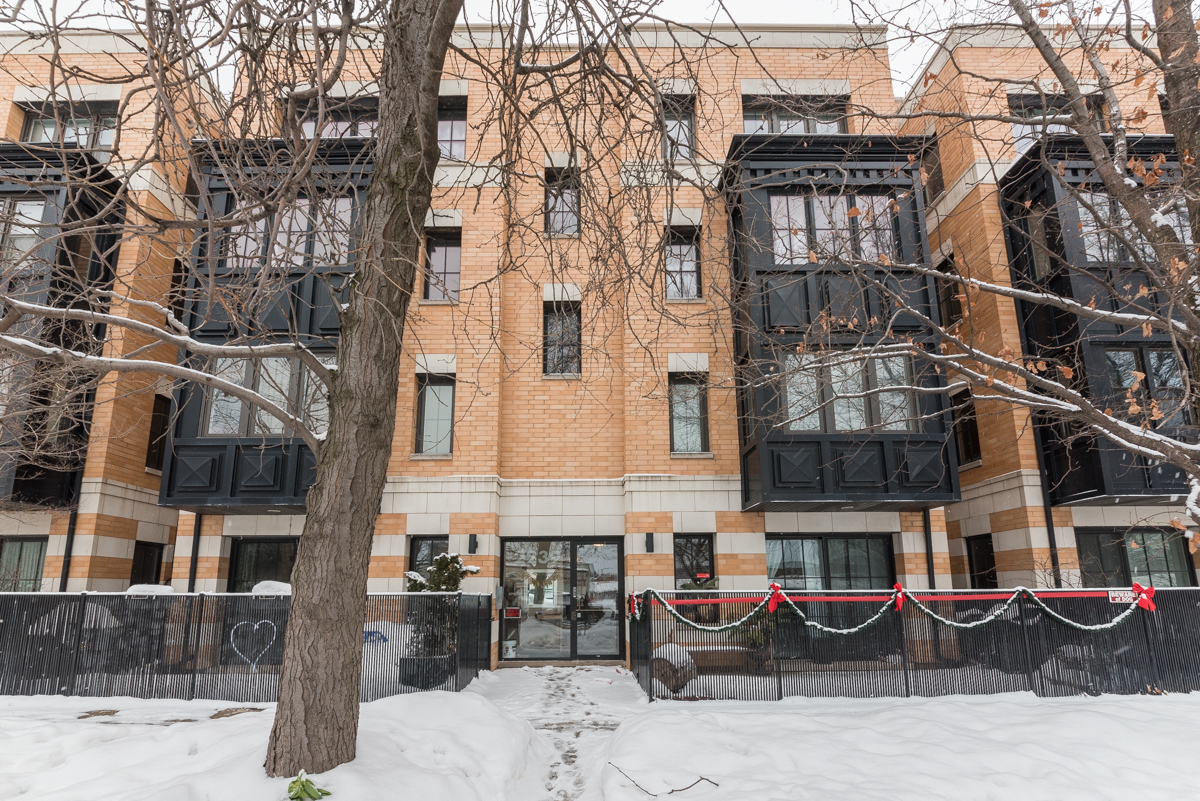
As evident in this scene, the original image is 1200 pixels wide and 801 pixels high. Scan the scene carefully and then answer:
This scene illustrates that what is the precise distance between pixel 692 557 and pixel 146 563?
12.7 metres

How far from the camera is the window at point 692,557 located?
1353 cm

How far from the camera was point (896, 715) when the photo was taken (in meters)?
7.69

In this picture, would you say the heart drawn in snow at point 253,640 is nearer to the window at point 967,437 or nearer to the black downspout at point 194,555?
the black downspout at point 194,555

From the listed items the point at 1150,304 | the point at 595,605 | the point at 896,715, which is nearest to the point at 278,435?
the point at 595,605

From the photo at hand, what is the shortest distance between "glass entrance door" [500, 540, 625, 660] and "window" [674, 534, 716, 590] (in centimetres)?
130

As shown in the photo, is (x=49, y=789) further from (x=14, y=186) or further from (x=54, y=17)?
(x=14, y=186)

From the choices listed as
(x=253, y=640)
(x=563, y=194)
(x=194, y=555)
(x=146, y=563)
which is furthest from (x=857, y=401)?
(x=146, y=563)

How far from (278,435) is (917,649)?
472 inches

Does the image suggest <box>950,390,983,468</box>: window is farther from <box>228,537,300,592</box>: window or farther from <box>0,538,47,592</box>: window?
<box>0,538,47,592</box>: window

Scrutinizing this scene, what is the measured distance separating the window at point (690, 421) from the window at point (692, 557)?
188 centimetres

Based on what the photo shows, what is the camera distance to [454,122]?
15789mm

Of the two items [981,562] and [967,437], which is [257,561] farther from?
[967,437]

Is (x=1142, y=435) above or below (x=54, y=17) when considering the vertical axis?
below

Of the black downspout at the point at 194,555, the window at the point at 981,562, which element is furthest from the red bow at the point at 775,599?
the black downspout at the point at 194,555
